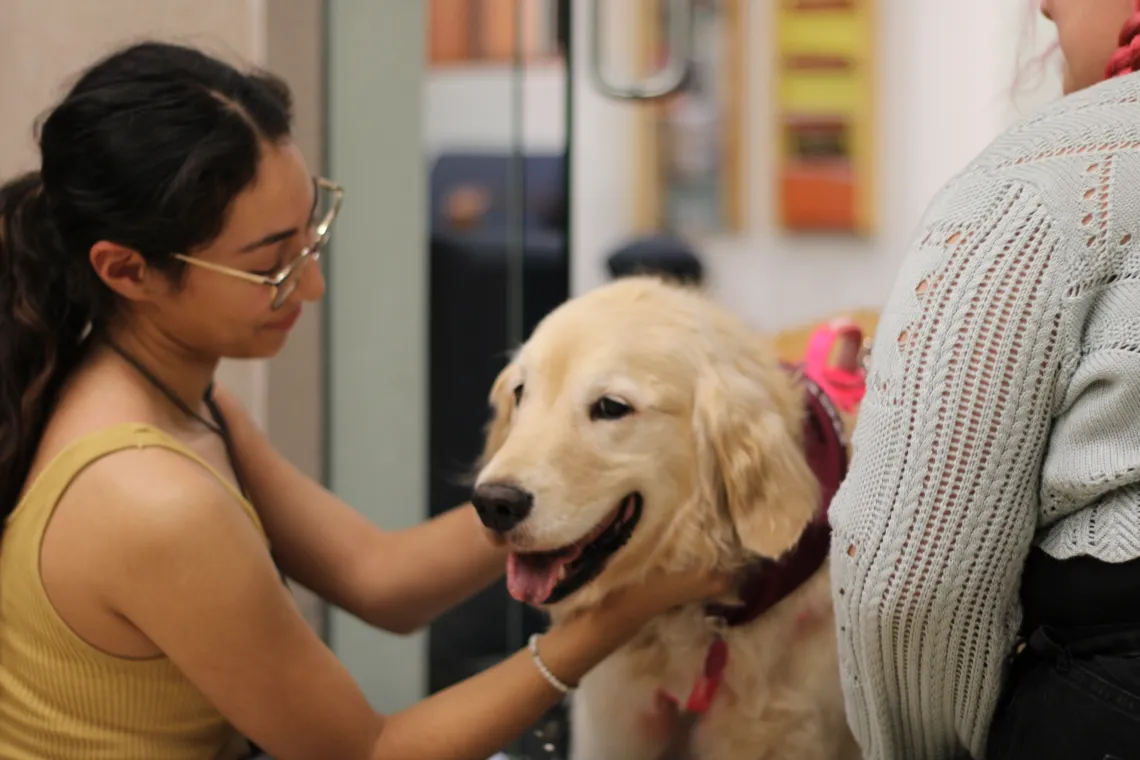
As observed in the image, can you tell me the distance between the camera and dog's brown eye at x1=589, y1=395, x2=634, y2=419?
1.17 metres

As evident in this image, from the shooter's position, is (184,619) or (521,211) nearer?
(184,619)

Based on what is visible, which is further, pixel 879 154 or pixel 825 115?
pixel 825 115

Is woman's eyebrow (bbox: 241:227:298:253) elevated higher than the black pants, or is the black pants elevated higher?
woman's eyebrow (bbox: 241:227:298:253)

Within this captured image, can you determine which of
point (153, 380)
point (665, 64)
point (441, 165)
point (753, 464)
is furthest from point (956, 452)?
point (665, 64)

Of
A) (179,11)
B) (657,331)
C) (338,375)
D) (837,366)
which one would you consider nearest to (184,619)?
(657,331)

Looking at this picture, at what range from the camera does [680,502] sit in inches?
46.8

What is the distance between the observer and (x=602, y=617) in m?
1.18

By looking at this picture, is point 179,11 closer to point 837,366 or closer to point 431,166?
point 431,166

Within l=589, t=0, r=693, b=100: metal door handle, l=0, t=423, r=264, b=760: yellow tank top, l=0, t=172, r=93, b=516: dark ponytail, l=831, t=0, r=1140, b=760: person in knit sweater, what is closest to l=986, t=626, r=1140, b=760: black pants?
l=831, t=0, r=1140, b=760: person in knit sweater

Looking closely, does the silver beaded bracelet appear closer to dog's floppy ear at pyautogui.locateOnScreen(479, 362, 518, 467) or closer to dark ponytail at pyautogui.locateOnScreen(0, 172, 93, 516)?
dog's floppy ear at pyautogui.locateOnScreen(479, 362, 518, 467)

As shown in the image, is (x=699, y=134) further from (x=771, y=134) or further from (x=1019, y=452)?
(x=1019, y=452)

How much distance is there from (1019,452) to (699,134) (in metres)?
3.16

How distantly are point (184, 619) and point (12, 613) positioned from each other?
8.4 inches

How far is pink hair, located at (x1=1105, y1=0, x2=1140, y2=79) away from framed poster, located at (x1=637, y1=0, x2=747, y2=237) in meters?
2.79
